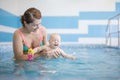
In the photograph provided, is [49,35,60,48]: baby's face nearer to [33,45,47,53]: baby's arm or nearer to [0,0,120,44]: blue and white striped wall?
[33,45,47,53]: baby's arm

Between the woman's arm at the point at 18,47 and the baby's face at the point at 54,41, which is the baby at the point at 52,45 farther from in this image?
the woman's arm at the point at 18,47

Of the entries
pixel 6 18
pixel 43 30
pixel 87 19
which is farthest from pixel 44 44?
pixel 87 19

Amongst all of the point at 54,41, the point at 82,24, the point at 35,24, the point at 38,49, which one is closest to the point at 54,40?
the point at 54,41

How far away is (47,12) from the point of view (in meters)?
8.44

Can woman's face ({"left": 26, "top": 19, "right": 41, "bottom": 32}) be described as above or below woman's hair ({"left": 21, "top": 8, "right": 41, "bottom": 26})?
below

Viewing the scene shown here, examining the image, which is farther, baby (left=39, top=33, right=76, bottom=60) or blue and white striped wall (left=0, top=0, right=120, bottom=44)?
blue and white striped wall (left=0, top=0, right=120, bottom=44)

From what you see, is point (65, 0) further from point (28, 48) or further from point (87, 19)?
point (28, 48)

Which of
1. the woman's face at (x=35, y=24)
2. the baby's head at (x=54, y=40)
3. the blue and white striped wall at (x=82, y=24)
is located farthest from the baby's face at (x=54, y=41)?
the blue and white striped wall at (x=82, y=24)

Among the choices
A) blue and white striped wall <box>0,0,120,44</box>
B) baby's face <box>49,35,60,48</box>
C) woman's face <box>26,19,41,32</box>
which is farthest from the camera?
blue and white striped wall <box>0,0,120,44</box>

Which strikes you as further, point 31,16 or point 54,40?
point 54,40

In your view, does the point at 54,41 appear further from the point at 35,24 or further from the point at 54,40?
the point at 35,24

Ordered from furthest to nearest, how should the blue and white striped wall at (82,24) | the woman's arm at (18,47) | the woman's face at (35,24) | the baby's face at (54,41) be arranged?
the blue and white striped wall at (82,24) → the baby's face at (54,41) → the woman's arm at (18,47) → the woman's face at (35,24)

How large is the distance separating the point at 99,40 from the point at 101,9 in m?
1.03

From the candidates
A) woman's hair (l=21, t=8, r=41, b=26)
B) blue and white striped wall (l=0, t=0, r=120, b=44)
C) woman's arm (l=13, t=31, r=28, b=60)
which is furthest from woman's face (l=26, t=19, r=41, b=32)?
blue and white striped wall (l=0, t=0, r=120, b=44)
